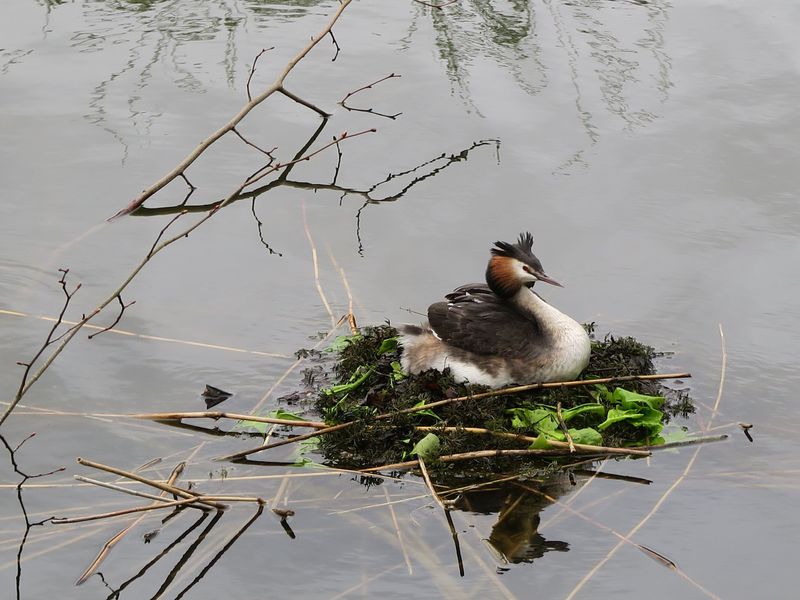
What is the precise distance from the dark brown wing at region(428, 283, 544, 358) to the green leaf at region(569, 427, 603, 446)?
56cm

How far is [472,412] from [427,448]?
0.40 metres

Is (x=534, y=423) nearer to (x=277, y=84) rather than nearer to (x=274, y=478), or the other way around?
(x=274, y=478)

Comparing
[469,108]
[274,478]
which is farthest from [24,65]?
[274,478]

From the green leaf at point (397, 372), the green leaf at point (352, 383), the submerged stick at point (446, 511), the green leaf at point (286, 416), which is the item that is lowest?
the green leaf at point (286, 416)

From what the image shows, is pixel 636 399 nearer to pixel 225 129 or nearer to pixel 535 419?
Result: pixel 535 419

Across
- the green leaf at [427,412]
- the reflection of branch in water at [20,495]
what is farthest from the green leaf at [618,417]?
the reflection of branch in water at [20,495]

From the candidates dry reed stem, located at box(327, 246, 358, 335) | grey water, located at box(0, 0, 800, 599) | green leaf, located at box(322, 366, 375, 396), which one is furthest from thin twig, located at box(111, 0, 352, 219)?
green leaf, located at box(322, 366, 375, 396)

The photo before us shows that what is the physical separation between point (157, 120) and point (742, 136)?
453 cm

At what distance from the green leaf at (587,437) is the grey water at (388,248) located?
0.51 feet

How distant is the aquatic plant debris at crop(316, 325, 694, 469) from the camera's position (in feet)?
18.4

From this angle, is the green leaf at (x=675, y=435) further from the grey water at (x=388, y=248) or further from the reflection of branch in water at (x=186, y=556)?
the reflection of branch in water at (x=186, y=556)

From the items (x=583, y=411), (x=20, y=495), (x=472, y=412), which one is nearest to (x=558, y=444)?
(x=583, y=411)

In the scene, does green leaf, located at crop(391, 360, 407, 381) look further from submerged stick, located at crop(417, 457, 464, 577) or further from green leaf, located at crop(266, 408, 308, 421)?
submerged stick, located at crop(417, 457, 464, 577)

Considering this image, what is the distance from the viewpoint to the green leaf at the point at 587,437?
564 cm
